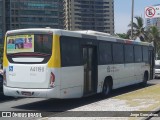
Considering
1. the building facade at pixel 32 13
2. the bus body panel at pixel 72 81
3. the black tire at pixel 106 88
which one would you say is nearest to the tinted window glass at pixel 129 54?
the black tire at pixel 106 88

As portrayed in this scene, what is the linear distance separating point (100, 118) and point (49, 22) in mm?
134484

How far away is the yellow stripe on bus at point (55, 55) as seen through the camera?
13.2m

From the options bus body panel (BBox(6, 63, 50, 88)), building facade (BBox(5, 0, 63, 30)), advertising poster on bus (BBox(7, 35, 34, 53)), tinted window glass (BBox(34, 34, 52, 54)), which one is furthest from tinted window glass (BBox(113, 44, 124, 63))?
building facade (BBox(5, 0, 63, 30))

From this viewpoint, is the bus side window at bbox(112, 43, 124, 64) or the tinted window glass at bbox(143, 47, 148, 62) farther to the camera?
the tinted window glass at bbox(143, 47, 148, 62)

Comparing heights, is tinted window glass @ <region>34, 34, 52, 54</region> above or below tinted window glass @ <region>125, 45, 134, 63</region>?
above

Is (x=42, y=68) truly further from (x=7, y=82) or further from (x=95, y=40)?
(x=95, y=40)

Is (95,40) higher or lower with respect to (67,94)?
higher

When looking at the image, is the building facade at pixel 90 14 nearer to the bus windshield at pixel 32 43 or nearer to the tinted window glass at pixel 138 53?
the tinted window glass at pixel 138 53

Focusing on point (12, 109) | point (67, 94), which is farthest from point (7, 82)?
point (67, 94)

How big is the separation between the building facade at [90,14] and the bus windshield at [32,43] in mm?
75981

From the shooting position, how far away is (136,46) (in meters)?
22.0

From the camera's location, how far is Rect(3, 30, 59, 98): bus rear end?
13.1 meters

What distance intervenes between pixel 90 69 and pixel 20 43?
3.28 m

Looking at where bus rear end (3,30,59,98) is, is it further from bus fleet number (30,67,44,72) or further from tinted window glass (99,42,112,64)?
tinted window glass (99,42,112,64)
